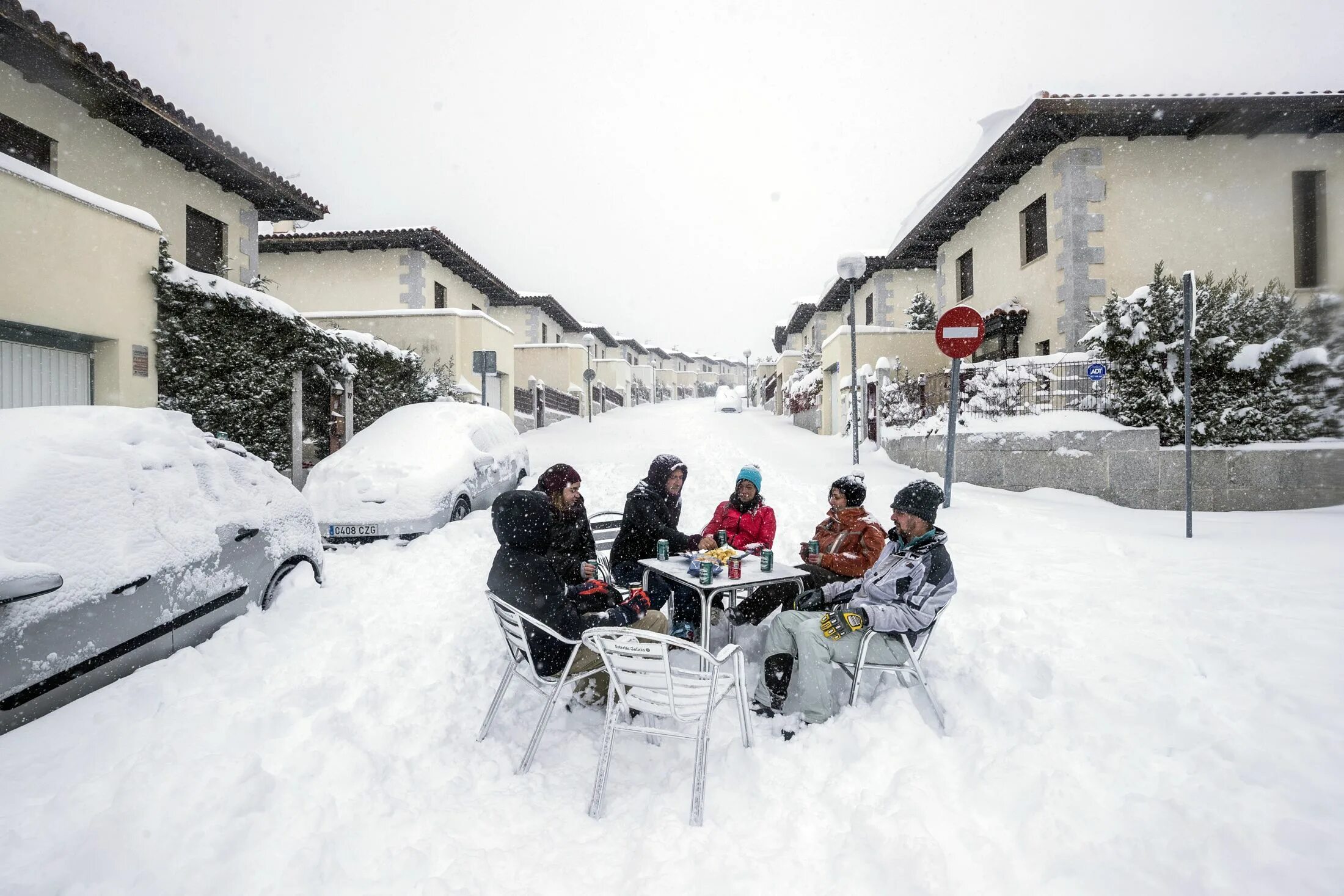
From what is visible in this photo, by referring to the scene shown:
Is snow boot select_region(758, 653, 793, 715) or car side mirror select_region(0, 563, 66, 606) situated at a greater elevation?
car side mirror select_region(0, 563, 66, 606)

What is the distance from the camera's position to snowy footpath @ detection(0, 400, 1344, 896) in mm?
2348

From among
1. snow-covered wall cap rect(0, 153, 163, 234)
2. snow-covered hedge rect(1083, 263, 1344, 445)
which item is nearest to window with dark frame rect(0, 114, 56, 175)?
snow-covered wall cap rect(0, 153, 163, 234)

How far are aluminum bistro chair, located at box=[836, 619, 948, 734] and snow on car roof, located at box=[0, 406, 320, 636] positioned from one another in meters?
3.89

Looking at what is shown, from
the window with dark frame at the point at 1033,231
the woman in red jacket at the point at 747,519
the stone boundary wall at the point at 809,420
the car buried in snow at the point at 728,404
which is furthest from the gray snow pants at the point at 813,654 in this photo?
the car buried in snow at the point at 728,404

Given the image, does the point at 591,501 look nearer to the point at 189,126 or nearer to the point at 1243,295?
the point at 189,126

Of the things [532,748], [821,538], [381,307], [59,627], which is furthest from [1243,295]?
[381,307]

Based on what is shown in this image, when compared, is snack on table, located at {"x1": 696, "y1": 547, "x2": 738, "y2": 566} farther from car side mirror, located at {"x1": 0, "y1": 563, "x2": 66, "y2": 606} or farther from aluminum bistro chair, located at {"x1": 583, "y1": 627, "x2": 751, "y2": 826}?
car side mirror, located at {"x1": 0, "y1": 563, "x2": 66, "y2": 606}

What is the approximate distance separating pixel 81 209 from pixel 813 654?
32.6 feet

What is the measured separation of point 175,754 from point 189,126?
1186 cm

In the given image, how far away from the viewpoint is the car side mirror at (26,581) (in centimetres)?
255

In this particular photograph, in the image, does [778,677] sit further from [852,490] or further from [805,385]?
[805,385]

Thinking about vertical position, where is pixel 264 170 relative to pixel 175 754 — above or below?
above

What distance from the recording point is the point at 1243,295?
8797mm

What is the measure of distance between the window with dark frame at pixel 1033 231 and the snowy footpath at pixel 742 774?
431 inches
